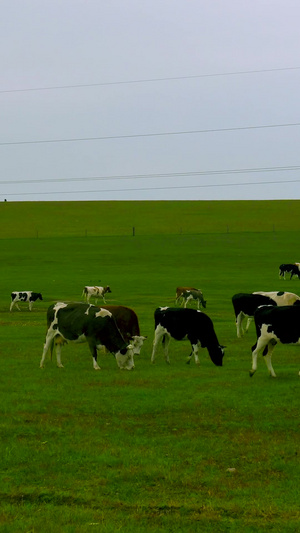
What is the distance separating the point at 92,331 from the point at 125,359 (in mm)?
1128

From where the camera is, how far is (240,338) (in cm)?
2916

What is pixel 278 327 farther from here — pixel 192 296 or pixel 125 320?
pixel 192 296

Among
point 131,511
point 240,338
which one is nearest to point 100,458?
point 131,511

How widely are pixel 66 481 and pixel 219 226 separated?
340 feet

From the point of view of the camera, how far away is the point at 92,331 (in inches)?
843

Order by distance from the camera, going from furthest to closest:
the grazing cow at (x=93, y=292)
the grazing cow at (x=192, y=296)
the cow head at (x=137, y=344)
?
the grazing cow at (x=93, y=292) < the grazing cow at (x=192, y=296) < the cow head at (x=137, y=344)

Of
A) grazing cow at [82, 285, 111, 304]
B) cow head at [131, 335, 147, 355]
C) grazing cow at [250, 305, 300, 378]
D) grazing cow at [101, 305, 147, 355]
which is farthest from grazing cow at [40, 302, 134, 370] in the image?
grazing cow at [82, 285, 111, 304]

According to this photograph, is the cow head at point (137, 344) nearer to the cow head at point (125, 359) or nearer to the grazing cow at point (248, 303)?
the cow head at point (125, 359)

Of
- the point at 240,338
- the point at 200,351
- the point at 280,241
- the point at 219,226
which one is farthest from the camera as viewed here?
the point at 219,226

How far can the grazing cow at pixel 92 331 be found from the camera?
70.1 ft

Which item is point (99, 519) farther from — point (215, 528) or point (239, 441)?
point (239, 441)

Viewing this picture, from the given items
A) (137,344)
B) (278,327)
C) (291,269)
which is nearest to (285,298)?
(137,344)

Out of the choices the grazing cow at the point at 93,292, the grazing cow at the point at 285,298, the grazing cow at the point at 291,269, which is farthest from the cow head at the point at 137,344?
the grazing cow at the point at 291,269

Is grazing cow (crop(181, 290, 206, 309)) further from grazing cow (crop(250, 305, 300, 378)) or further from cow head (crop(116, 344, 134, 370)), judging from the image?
grazing cow (crop(250, 305, 300, 378))
